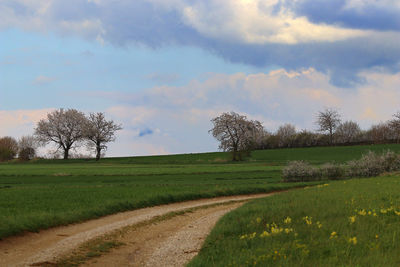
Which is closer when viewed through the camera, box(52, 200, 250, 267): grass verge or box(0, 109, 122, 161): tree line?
box(52, 200, 250, 267): grass verge

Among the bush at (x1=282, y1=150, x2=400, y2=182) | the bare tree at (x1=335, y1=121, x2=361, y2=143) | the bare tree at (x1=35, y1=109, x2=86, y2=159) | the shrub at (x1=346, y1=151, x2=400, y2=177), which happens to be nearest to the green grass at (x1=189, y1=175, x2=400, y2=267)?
the bush at (x1=282, y1=150, x2=400, y2=182)

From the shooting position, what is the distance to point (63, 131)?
12438cm

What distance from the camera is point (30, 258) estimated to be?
13367 millimetres

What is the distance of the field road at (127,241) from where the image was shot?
1327 centimetres

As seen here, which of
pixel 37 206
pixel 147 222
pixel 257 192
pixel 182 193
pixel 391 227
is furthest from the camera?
pixel 257 192

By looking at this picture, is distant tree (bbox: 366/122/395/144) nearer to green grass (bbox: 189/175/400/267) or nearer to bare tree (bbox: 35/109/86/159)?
bare tree (bbox: 35/109/86/159)

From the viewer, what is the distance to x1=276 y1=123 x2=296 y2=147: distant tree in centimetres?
14338

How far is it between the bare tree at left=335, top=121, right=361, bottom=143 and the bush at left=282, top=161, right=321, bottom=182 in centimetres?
10728

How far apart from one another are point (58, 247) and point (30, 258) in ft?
5.01

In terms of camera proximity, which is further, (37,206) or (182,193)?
(182,193)

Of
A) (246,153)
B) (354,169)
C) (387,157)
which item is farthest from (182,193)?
(246,153)

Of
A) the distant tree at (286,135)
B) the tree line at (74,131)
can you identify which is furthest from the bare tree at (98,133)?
the distant tree at (286,135)

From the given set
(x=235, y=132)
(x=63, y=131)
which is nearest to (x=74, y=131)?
(x=63, y=131)

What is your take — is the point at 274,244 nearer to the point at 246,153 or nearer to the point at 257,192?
the point at 257,192
